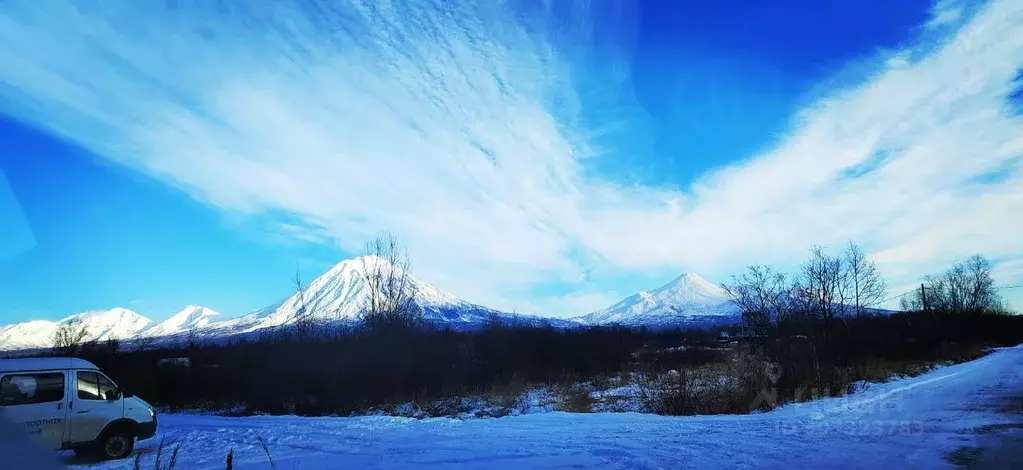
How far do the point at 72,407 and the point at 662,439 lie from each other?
418 inches

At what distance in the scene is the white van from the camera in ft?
32.6

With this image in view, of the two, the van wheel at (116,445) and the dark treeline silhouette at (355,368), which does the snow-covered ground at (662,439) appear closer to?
the van wheel at (116,445)

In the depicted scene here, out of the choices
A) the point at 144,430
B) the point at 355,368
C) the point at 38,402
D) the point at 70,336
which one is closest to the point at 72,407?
the point at 38,402

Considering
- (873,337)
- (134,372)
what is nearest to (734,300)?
(873,337)

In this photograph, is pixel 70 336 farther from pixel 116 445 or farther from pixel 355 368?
pixel 116 445

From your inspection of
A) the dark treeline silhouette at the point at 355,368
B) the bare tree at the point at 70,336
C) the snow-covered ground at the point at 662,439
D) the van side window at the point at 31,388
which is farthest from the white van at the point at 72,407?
the bare tree at the point at 70,336

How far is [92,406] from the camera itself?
10797 millimetres

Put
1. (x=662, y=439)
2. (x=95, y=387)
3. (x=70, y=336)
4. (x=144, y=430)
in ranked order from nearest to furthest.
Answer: (x=662, y=439) < (x=95, y=387) < (x=144, y=430) < (x=70, y=336)

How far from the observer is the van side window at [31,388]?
9797mm

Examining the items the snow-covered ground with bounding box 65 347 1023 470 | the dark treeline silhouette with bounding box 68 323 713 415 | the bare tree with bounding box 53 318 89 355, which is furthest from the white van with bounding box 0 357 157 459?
the bare tree with bounding box 53 318 89 355

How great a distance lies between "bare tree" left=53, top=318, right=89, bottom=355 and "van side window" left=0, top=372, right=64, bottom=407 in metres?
29.2

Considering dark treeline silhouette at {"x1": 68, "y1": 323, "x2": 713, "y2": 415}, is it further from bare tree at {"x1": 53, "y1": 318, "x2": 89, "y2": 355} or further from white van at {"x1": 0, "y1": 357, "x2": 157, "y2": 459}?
white van at {"x1": 0, "y1": 357, "x2": 157, "y2": 459}

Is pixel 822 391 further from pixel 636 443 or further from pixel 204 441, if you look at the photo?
pixel 204 441

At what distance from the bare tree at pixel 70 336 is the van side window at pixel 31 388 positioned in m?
29.2
